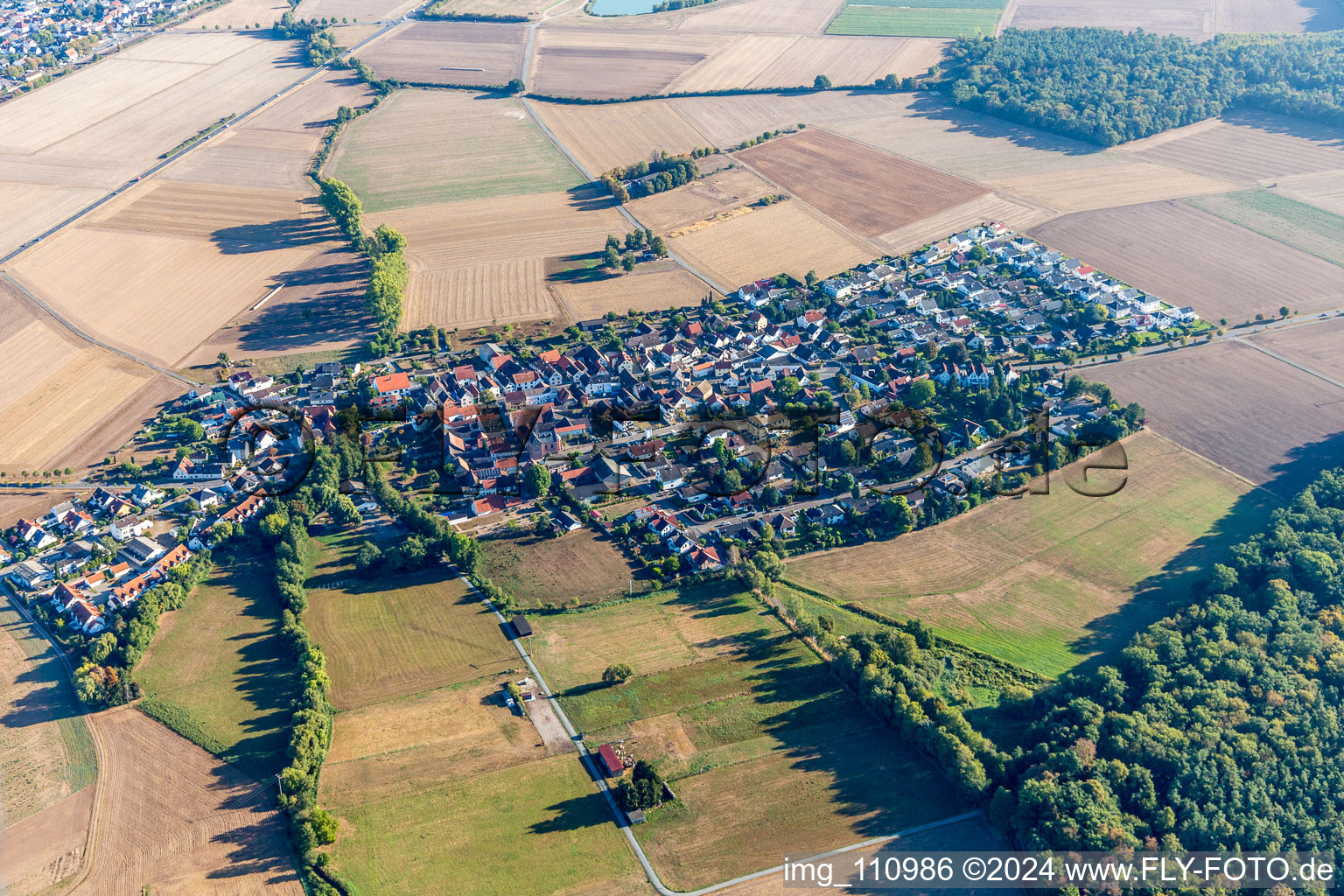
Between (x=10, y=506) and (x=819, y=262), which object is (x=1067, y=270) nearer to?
(x=819, y=262)

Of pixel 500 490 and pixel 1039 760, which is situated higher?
pixel 500 490

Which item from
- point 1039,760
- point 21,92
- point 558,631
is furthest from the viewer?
point 21,92

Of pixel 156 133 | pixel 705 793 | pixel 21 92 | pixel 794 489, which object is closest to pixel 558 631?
pixel 705 793

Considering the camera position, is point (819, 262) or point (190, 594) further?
point (819, 262)

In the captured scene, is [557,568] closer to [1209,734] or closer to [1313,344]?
[1209,734]

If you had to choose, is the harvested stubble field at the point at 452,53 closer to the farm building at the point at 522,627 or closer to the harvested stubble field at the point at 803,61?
the harvested stubble field at the point at 803,61

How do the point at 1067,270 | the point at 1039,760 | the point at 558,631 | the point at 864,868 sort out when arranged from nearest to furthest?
the point at 864,868 → the point at 1039,760 → the point at 558,631 → the point at 1067,270

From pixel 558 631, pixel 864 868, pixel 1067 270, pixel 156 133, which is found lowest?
pixel 864 868
